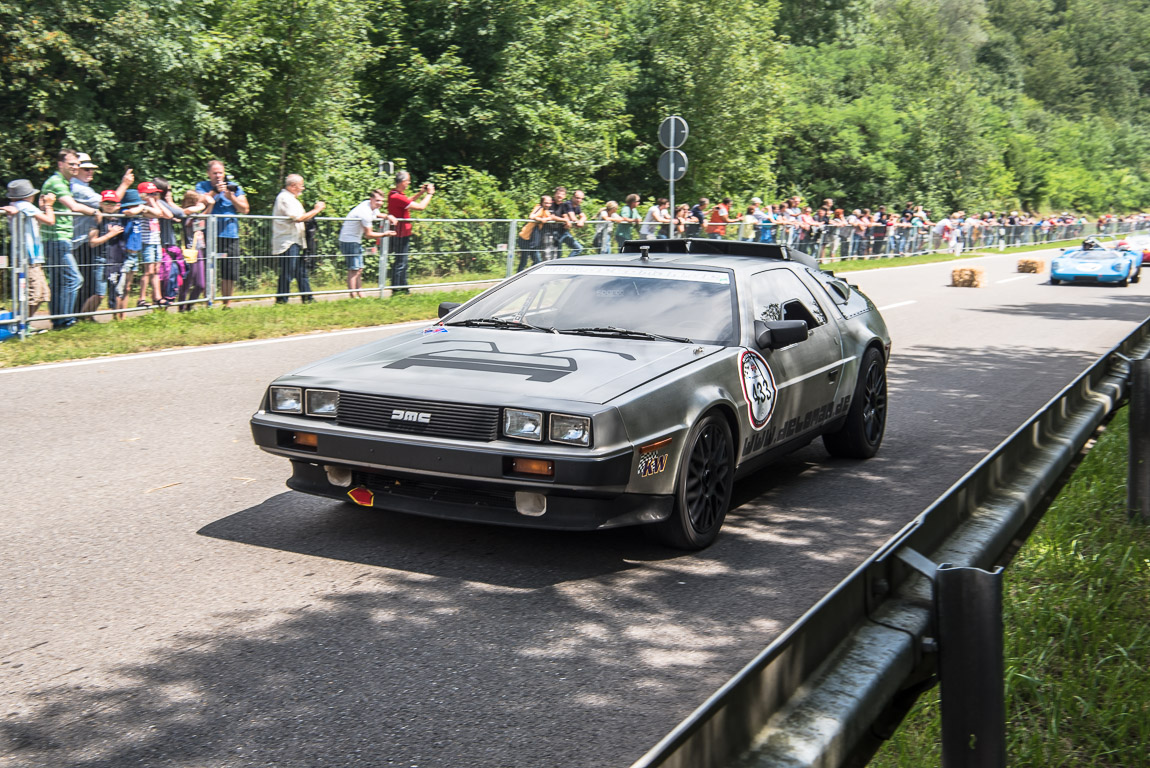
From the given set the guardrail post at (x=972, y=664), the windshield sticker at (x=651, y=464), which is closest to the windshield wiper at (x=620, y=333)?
the windshield sticker at (x=651, y=464)

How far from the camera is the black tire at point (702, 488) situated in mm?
5207

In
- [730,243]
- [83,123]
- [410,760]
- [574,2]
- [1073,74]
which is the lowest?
[410,760]

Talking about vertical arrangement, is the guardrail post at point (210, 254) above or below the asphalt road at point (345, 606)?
above

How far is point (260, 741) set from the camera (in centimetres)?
335

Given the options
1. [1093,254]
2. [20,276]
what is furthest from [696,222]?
[20,276]

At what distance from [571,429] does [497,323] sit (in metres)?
1.62

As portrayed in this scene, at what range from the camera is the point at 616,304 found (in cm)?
621

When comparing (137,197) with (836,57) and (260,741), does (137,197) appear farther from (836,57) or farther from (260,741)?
(836,57)

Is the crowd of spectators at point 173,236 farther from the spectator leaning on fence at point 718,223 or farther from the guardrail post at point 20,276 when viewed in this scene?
the spectator leaning on fence at point 718,223

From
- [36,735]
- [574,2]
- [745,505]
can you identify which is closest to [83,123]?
[574,2]

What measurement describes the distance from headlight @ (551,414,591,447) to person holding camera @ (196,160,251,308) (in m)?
10.4

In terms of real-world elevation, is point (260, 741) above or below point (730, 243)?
below

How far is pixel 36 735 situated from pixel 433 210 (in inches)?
911

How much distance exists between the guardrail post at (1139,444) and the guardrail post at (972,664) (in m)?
3.70
